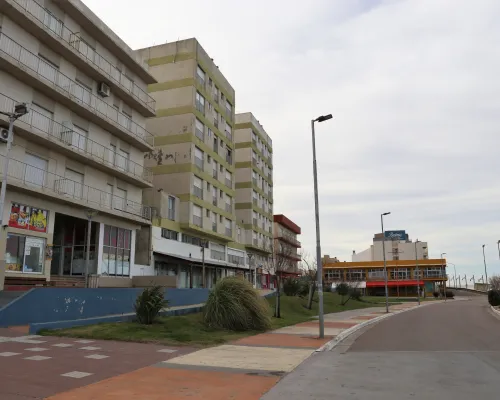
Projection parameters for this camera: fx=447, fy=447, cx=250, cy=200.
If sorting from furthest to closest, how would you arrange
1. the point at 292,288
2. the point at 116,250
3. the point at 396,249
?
1. the point at 396,249
2. the point at 292,288
3. the point at 116,250

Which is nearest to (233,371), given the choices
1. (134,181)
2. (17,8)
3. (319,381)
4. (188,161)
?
(319,381)

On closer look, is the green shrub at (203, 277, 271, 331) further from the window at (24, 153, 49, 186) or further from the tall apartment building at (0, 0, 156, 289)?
the window at (24, 153, 49, 186)

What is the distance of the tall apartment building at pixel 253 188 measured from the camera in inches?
2248

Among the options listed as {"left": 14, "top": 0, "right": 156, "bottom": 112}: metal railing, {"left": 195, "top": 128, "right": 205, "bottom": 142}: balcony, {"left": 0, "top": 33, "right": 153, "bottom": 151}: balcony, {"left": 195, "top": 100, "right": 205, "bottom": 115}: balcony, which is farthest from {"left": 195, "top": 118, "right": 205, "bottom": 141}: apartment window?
{"left": 0, "top": 33, "right": 153, "bottom": 151}: balcony

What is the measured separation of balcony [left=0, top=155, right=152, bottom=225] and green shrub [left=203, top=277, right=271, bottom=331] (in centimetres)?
1085

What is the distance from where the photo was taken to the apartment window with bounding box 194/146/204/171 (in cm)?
3980

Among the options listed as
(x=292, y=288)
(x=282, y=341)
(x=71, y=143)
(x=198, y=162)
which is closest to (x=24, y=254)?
(x=71, y=143)

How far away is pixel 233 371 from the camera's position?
915 centimetres

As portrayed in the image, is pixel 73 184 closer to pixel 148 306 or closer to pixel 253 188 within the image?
pixel 148 306

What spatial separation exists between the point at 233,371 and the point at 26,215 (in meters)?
17.1

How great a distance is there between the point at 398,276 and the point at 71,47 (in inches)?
3488

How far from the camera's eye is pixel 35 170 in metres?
23.2

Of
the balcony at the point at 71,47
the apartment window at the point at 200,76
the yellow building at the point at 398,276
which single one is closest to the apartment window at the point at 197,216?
the balcony at the point at 71,47

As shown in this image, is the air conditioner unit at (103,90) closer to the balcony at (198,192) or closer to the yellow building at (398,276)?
the balcony at (198,192)
